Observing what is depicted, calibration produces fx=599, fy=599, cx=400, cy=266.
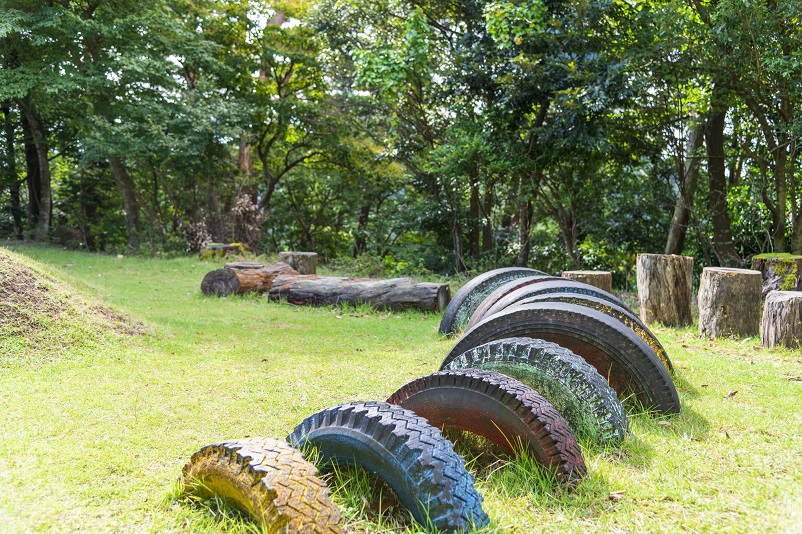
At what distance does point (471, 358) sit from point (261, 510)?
178cm

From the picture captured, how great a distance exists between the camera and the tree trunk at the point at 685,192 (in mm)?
11555

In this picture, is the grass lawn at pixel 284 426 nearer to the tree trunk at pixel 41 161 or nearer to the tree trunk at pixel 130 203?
the tree trunk at pixel 130 203

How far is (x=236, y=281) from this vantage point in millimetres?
10320

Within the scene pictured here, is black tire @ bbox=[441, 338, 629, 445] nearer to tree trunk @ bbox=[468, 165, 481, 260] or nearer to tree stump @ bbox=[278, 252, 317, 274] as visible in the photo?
tree stump @ bbox=[278, 252, 317, 274]

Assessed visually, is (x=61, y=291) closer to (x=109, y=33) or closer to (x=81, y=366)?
(x=81, y=366)

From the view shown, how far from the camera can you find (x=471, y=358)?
3.82 m

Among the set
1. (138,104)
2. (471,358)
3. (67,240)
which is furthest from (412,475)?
(67,240)

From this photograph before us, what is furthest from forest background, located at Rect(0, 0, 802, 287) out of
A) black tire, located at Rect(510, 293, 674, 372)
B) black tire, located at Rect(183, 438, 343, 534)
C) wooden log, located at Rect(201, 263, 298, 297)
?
black tire, located at Rect(183, 438, 343, 534)

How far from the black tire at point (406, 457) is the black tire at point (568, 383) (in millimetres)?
1095

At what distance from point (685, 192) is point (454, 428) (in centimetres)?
1004

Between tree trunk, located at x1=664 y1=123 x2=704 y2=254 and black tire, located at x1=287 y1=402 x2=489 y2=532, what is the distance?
34.3ft

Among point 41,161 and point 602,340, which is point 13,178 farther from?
point 602,340

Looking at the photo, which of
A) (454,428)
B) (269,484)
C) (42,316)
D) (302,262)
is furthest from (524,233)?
(269,484)

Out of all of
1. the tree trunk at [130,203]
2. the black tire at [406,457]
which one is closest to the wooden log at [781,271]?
the black tire at [406,457]
